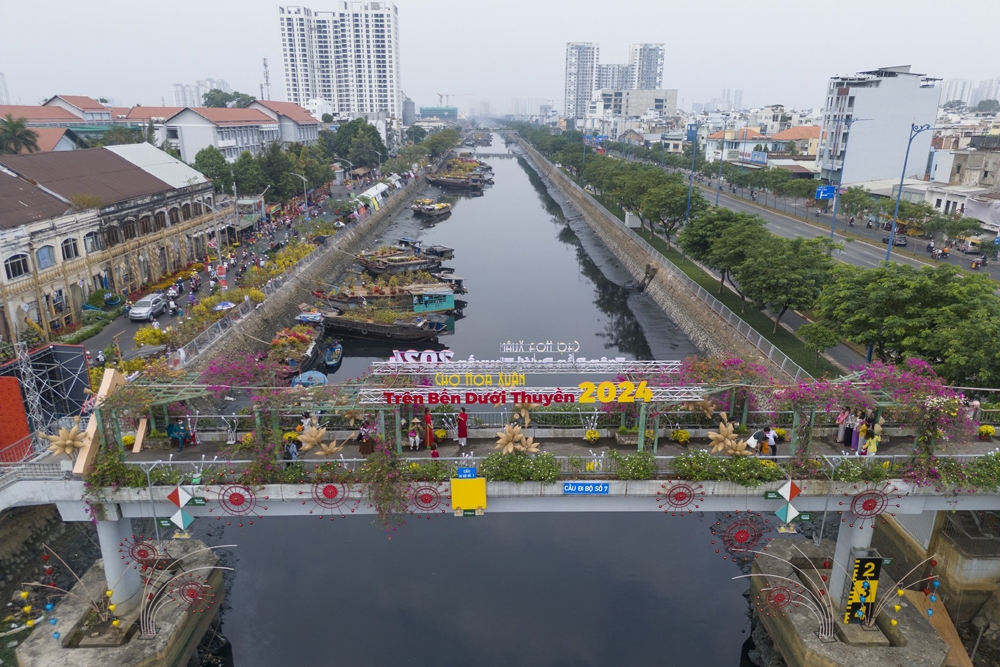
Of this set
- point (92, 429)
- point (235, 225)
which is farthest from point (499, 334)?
point (92, 429)

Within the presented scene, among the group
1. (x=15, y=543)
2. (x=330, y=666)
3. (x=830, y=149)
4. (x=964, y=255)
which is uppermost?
(x=830, y=149)

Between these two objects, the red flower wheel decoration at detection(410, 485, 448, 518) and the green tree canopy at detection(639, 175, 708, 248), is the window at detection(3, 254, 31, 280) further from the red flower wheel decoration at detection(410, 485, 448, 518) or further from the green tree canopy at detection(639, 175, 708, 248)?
the green tree canopy at detection(639, 175, 708, 248)

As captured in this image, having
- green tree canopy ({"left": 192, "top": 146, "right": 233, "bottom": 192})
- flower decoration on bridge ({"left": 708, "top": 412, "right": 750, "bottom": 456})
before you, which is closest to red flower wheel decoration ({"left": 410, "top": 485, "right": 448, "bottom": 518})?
flower decoration on bridge ({"left": 708, "top": 412, "right": 750, "bottom": 456})

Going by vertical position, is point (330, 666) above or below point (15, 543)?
below

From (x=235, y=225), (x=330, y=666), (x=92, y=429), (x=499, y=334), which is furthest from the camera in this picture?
(x=235, y=225)

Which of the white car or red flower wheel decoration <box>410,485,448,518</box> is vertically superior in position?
red flower wheel decoration <box>410,485,448,518</box>

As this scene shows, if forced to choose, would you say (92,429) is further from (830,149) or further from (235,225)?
(830,149)
